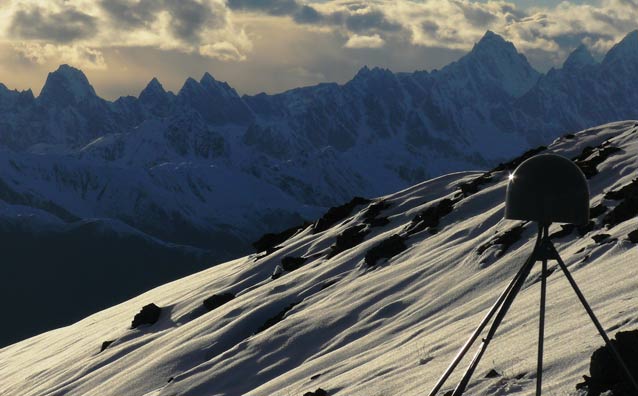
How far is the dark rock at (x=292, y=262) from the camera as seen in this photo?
156ft

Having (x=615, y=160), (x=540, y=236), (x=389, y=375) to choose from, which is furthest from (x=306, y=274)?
(x=540, y=236)

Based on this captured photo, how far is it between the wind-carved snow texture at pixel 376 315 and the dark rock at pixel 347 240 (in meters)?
0.13

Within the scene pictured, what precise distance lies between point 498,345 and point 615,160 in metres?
25.6

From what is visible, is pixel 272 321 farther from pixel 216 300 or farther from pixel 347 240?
pixel 347 240

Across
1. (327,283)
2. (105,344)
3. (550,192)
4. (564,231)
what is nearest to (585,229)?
(564,231)

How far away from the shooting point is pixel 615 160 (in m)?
42.1

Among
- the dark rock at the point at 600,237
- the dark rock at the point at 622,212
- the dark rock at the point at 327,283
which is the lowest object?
the dark rock at the point at 600,237

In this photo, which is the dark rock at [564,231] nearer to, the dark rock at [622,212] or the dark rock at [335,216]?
the dark rock at [622,212]

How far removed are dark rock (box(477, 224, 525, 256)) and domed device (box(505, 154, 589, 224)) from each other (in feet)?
70.3

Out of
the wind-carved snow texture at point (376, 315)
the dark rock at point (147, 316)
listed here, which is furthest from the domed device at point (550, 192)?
the dark rock at point (147, 316)

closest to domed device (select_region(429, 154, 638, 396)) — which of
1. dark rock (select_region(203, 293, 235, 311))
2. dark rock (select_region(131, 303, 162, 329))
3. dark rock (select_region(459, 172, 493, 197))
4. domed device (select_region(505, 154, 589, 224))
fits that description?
domed device (select_region(505, 154, 589, 224))

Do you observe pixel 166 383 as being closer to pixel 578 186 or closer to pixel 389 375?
pixel 389 375

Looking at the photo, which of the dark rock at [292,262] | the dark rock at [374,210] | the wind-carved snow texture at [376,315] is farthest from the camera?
the dark rock at [374,210]

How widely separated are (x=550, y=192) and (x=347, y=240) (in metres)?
37.0
